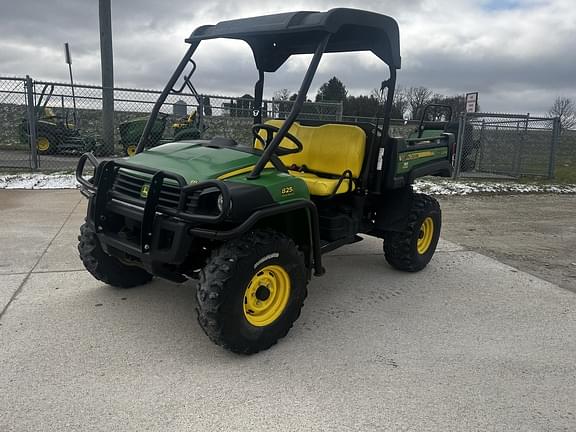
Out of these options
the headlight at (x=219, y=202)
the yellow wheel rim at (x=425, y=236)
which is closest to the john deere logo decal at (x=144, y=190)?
the headlight at (x=219, y=202)

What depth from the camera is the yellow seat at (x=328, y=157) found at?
3.75 m

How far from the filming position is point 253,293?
9.74ft

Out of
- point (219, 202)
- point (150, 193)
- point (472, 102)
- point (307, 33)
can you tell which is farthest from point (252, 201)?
point (472, 102)

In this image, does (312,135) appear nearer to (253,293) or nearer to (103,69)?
(253,293)

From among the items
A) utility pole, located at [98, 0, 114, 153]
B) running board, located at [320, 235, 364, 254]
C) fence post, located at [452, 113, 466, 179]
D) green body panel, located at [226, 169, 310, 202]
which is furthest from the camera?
fence post, located at [452, 113, 466, 179]

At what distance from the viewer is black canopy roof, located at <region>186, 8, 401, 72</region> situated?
3098mm

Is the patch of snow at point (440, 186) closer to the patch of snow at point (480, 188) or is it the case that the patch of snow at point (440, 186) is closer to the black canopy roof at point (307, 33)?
the patch of snow at point (480, 188)

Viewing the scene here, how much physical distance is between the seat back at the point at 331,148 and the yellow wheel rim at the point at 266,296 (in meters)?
1.23

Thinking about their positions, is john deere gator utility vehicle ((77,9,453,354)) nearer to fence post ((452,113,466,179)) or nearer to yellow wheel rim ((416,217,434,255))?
yellow wheel rim ((416,217,434,255))

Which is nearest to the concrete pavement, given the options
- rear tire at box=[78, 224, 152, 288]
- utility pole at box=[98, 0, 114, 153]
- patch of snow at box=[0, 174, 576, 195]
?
rear tire at box=[78, 224, 152, 288]

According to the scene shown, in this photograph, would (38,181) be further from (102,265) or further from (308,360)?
(308,360)

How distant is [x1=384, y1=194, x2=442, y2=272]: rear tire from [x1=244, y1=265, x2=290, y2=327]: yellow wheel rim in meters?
1.66

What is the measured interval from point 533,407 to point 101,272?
2933 millimetres

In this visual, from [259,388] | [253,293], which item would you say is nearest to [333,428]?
[259,388]
